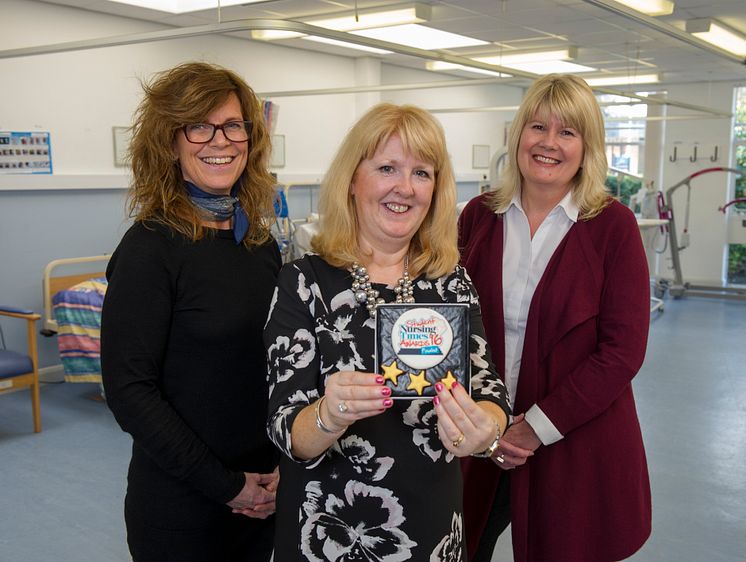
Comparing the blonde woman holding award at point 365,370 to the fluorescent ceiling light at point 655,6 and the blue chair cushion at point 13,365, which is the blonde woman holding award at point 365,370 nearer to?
the blue chair cushion at point 13,365

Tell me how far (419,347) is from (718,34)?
722 centimetres

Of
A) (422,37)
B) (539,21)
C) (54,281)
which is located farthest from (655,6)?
(54,281)

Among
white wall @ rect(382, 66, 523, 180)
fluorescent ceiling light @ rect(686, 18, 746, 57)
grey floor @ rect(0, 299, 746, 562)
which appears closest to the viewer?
grey floor @ rect(0, 299, 746, 562)

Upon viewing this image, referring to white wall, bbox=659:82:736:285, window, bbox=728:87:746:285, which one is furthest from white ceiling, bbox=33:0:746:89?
window, bbox=728:87:746:285

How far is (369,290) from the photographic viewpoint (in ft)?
4.74

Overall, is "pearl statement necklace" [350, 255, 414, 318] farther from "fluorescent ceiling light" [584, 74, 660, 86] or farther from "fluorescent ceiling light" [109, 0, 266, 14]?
"fluorescent ceiling light" [584, 74, 660, 86]

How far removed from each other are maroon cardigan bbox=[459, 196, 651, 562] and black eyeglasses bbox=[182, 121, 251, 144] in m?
0.75

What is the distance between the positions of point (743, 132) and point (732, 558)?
8.89 m

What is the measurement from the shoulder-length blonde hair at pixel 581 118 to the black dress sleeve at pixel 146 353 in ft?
3.23

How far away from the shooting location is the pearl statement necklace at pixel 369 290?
56.4 inches

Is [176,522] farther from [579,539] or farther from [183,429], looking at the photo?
[579,539]

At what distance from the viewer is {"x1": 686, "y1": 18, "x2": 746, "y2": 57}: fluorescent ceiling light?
22.0ft

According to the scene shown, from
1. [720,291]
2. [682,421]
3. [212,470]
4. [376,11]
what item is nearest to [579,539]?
[212,470]

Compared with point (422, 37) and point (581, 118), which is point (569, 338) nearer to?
point (581, 118)
